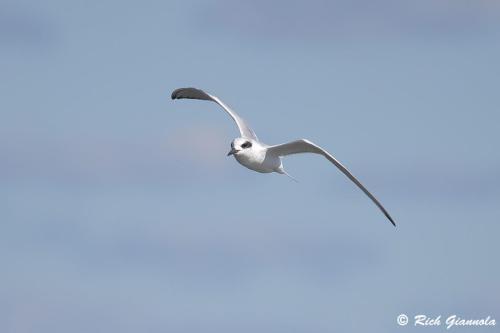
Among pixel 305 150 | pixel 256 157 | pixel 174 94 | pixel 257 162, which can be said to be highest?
pixel 174 94

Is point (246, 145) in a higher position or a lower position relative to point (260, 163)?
higher

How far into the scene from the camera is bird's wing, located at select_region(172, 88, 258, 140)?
47.3 meters

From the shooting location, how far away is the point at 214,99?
5031cm

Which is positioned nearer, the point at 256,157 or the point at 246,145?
the point at 246,145

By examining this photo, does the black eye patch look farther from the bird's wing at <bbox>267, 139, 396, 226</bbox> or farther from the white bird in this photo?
the bird's wing at <bbox>267, 139, 396, 226</bbox>

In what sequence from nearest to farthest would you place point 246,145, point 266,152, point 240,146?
point 240,146
point 246,145
point 266,152

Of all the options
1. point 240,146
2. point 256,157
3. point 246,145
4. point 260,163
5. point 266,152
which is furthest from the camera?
point 266,152

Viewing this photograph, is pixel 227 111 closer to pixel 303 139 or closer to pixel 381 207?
pixel 303 139

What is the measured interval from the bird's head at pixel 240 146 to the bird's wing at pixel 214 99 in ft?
9.73

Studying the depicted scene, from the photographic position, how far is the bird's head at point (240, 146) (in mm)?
42719

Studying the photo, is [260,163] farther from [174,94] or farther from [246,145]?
[174,94]

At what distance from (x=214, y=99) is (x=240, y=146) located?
25.4 ft

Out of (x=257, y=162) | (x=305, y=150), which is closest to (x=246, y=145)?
(x=257, y=162)

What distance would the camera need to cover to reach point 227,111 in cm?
4909
